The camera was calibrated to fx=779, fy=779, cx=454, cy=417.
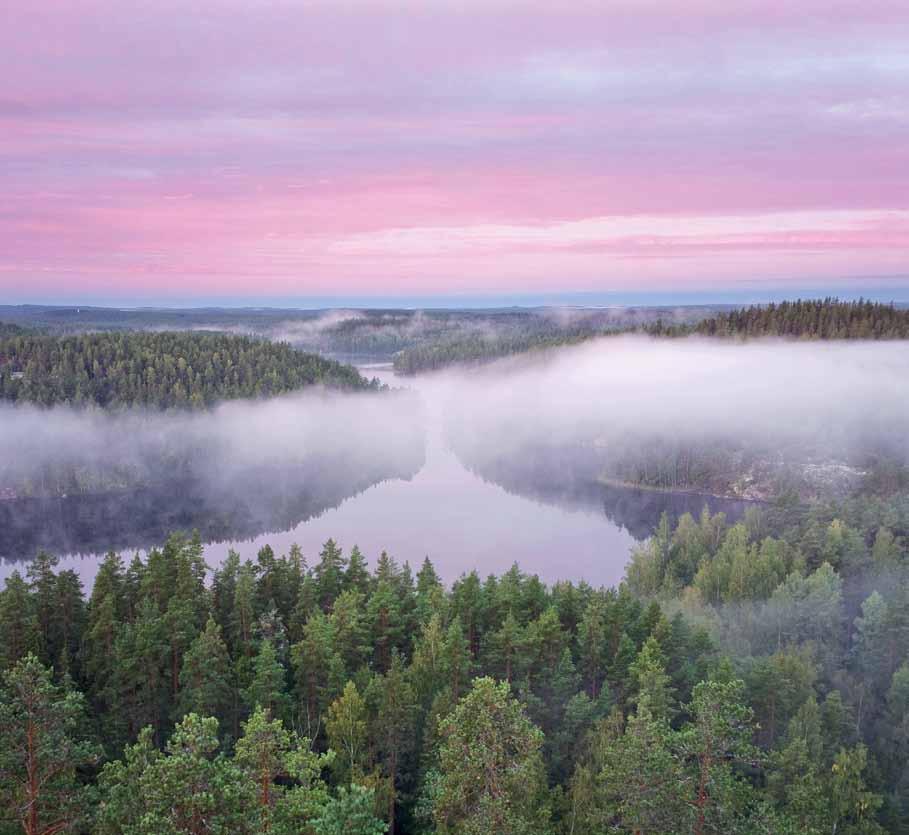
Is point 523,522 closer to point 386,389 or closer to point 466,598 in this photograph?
point 466,598

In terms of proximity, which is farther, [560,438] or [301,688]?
[560,438]

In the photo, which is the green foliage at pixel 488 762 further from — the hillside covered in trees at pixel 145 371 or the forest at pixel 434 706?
the hillside covered in trees at pixel 145 371

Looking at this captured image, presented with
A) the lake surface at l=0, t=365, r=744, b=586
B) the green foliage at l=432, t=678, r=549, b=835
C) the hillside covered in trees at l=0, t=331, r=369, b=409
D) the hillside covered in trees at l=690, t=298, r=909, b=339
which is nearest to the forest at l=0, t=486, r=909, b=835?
the green foliage at l=432, t=678, r=549, b=835

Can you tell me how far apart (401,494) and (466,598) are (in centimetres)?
7992

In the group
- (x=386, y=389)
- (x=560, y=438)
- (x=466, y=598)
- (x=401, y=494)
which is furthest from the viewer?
(x=386, y=389)

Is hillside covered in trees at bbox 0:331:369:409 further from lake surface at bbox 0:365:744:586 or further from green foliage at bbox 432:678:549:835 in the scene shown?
green foliage at bbox 432:678:549:835

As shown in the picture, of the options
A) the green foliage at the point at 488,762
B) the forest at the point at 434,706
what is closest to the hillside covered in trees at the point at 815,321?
the forest at the point at 434,706

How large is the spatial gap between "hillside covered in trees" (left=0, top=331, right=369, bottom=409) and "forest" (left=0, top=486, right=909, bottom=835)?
11455 cm

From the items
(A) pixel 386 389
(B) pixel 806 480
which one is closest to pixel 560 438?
(A) pixel 386 389

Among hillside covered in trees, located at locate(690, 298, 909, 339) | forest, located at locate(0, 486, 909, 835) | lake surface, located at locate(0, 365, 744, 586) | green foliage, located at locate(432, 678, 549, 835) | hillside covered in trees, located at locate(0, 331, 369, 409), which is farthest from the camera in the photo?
hillside covered in trees, located at locate(690, 298, 909, 339)

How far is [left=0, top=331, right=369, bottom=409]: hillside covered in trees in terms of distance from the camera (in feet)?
475

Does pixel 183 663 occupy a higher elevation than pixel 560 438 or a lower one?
higher

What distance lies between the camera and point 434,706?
28.3 metres

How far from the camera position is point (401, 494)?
118 meters
